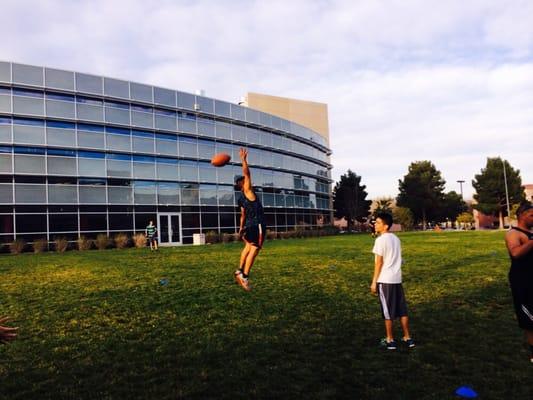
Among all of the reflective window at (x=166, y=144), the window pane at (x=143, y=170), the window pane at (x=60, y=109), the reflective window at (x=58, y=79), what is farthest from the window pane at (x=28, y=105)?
the reflective window at (x=166, y=144)

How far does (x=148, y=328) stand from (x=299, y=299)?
3.73 m

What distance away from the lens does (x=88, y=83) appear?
36.7 meters

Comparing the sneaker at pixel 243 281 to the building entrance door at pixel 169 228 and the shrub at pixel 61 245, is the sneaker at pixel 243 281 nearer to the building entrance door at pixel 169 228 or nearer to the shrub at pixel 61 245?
the shrub at pixel 61 245

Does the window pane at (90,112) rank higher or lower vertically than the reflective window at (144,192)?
higher

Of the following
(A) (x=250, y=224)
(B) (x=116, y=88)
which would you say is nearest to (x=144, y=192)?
(B) (x=116, y=88)

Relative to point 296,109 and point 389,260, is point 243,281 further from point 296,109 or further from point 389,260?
point 296,109

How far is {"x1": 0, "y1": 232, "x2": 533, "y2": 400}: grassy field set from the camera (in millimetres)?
5000

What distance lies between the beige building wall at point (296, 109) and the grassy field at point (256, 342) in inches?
1826

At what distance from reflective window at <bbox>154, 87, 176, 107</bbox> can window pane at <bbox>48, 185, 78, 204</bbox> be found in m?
11.1

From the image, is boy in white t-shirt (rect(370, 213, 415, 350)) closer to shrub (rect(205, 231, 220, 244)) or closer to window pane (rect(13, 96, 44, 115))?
shrub (rect(205, 231, 220, 244))

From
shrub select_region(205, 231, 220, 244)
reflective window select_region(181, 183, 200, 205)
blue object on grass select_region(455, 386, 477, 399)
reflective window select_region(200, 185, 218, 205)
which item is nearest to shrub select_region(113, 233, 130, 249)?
shrub select_region(205, 231, 220, 244)

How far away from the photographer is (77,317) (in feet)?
28.5

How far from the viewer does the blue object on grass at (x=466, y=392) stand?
15.1 ft

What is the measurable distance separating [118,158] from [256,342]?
34.1 metres
